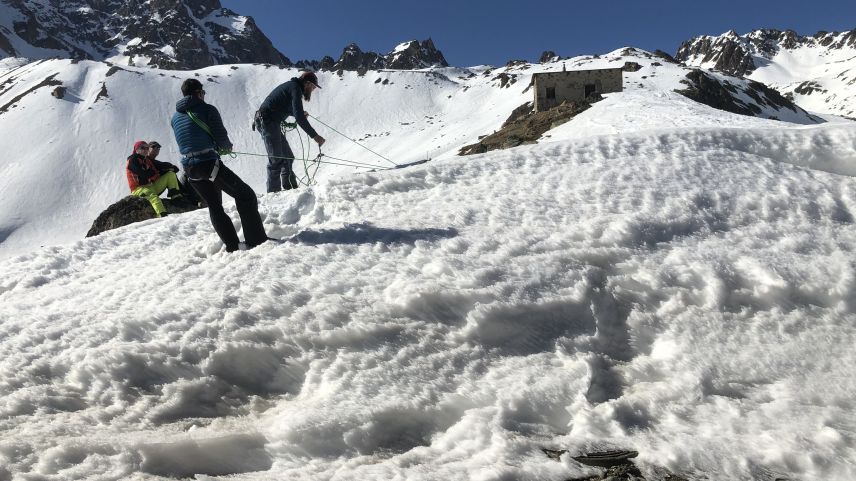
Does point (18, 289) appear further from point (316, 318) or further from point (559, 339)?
point (559, 339)

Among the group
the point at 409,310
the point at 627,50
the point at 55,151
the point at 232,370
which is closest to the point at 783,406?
the point at 409,310

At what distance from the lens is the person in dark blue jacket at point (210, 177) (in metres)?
6.45

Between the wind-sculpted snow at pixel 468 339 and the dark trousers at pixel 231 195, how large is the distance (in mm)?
278

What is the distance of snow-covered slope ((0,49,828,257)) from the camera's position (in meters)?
67.2

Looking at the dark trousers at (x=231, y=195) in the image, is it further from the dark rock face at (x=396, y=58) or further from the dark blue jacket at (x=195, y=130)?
the dark rock face at (x=396, y=58)

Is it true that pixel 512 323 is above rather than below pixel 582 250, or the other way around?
below

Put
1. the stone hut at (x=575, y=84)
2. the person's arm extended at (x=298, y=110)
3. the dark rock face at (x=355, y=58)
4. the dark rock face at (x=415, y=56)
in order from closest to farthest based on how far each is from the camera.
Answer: the person's arm extended at (x=298, y=110) → the stone hut at (x=575, y=84) → the dark rock face at (x=415, y=56) → the dark rock face at (x=355, y=58)

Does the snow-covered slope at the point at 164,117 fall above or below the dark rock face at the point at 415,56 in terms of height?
below

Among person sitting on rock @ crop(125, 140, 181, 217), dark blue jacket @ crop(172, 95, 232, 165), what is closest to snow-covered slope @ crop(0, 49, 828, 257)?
person sitting on rock @ crop(125, 140, 181, 217)

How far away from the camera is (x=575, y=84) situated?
45219 mm

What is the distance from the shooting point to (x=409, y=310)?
5.07m

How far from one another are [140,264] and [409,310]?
3.74 m

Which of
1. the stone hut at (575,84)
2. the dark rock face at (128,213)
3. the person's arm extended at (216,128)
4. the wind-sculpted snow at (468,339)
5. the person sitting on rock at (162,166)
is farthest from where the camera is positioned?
the stone hut at (575,84)

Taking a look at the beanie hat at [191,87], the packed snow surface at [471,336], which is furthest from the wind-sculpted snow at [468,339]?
the beanie hat at [191,87]
